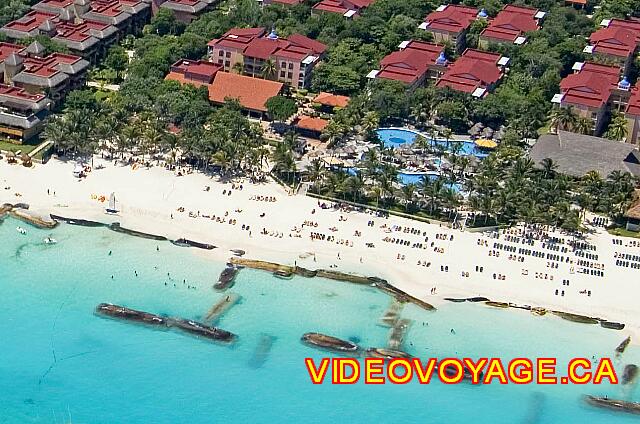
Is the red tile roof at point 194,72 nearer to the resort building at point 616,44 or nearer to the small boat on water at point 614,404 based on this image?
the resort building at point 616,44

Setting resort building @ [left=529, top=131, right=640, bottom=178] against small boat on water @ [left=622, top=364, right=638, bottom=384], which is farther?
resort building @ [left=529, top=131, right=640, bottom=178]

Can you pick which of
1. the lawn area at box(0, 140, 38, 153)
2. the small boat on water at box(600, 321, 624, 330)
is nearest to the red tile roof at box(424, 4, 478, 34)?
the lawn area at box(0, 140, 38, 153)

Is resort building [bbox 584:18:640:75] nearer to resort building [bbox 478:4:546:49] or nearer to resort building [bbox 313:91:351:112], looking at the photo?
resort building [bbox 478:4:546:49]

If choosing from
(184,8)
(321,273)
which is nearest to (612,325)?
(321,273)

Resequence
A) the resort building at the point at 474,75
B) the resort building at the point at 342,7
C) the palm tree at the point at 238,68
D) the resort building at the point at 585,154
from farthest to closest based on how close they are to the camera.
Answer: the resort building at the point at 342,7 < the palm tree at the point at 238,68 < the resort building at the point at 474,75 < the resort building at the point at 585,154

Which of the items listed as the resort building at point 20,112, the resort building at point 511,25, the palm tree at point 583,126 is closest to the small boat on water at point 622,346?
the palm tree at point 583,126

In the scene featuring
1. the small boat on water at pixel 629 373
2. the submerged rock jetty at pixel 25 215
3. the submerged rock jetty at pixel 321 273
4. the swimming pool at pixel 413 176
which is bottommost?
the submerged rock jetty at pixel 25 215

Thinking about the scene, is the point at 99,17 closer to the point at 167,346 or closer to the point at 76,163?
the point at 76,163
